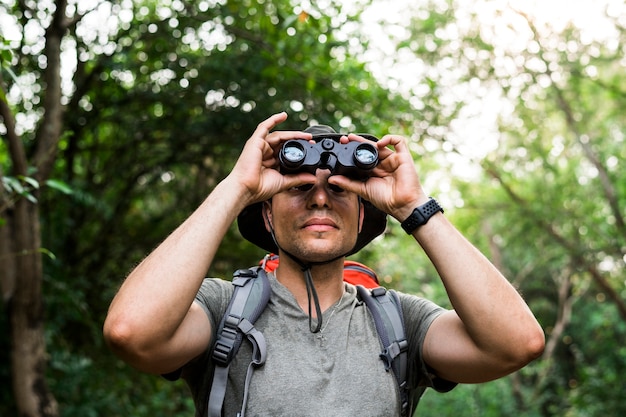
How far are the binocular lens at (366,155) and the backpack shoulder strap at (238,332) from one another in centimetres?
50

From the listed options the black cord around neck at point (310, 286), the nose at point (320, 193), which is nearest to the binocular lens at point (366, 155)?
the nose at point (320, 193)

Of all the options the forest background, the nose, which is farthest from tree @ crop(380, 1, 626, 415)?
the nose

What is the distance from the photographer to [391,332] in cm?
217

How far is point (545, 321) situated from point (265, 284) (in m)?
15.1

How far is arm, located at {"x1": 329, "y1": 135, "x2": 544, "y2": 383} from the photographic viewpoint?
1.99 meters

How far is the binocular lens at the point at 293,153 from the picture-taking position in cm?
218

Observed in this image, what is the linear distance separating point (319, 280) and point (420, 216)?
0.43 m

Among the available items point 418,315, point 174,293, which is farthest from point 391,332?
point 174,293

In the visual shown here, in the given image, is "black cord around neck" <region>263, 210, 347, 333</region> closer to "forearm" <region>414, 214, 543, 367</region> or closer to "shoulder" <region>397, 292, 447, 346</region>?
"shoulder" <region>397, 292, 447, 346</region>

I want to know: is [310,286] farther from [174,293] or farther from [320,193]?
[174,293]

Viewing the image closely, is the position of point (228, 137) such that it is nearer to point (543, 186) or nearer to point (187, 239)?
point (187, 239)

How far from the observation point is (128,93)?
20.3ft

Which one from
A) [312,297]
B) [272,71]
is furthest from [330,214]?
[272,71]

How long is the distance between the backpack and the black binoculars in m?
0.40
